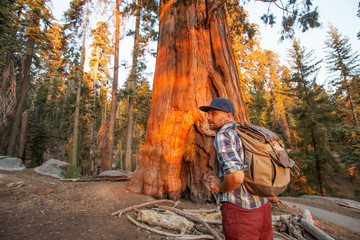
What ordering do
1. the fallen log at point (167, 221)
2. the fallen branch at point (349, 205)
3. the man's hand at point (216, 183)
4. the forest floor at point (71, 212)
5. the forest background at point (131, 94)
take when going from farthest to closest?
the forest background at point (131, 94) → the fallen branch at point (349, 205) → the fallen log at point (167, 221) → the forest floor at point (71, 212) → the man's hand at point (216, 183)

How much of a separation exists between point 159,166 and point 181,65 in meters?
2.95

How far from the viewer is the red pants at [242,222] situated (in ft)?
4.91

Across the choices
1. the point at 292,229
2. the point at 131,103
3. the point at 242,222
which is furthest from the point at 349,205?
the point at 131,103

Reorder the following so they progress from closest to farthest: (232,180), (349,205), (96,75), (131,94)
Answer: (232,180), (349,205), (131,94), (96,75)

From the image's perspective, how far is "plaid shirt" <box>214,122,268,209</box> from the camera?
1473mm

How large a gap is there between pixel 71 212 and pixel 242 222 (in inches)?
134

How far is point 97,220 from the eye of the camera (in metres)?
3.23

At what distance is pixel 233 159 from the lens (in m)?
1.46

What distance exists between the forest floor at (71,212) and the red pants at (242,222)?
179 cm

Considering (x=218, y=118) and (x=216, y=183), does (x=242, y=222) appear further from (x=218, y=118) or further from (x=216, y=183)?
(x=218, y=118)

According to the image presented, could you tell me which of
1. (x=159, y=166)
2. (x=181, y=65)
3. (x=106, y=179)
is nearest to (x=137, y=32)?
(x=181, y=65)

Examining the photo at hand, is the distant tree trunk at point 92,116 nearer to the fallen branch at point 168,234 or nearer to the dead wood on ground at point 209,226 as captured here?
the dead wood on ground at point 209,226

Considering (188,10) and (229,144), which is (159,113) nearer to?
(188,10)

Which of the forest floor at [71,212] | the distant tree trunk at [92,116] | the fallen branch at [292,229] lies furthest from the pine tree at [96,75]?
the fallen branch at [292,229]
